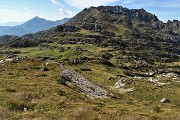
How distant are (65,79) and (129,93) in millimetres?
26109

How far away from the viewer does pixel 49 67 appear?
8125cm

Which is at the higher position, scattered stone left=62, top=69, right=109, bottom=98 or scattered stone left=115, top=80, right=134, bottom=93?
scattered stone left=62, top=69, right=109, bottom=98

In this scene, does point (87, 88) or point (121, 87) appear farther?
point (121, 87)

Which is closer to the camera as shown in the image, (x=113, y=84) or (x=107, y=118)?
(x=107, y=118)

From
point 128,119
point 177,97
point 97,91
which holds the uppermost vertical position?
point 128,119

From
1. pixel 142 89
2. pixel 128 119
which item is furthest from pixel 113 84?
pixel 128 119

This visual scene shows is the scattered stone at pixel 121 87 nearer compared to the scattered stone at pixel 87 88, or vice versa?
the scattered stone at pixel 87 88

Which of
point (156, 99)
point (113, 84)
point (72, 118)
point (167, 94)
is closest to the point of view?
point (72, 118)

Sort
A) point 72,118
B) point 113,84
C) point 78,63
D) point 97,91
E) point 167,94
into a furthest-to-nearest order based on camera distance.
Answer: point 78,63 → point 113,84 → point 167,94 → point 97,91 → point 72,118

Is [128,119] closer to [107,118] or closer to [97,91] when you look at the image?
[107,118]

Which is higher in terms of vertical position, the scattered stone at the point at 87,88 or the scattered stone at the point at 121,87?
the scattered stone at the point at 87,88

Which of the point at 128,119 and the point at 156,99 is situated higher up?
the point at 128,119

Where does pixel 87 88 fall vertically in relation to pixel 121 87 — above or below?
above

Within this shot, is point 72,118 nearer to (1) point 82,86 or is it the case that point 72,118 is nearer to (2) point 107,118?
(2) point 107,118
